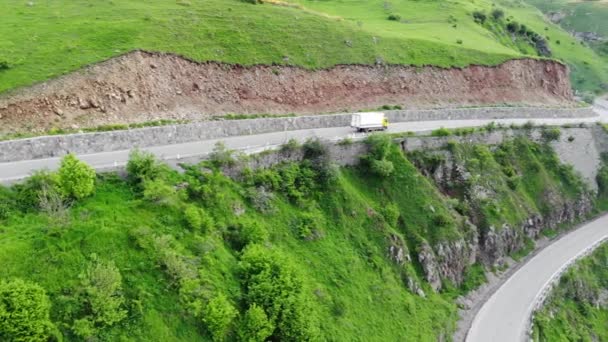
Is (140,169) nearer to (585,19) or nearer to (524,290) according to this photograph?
(524,290)

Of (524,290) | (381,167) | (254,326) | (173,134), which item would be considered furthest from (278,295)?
→ (524,290)

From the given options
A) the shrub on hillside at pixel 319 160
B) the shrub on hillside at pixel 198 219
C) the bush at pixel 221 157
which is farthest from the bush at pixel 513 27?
the shrub on hillside at pixel 198 219

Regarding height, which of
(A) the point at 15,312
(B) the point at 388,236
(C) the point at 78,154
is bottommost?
(B) the point at 388,236

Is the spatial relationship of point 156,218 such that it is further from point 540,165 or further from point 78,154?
point 540,165

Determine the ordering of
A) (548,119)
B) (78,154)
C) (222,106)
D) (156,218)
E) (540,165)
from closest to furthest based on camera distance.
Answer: (156,218) → (78,154) → (222,106) → (540,165) → (548,119)

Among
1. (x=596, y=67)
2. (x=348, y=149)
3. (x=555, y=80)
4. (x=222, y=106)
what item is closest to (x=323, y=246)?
(x=348, y=149)

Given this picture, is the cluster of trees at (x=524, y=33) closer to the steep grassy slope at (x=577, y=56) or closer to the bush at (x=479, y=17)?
the bush at (x=479, y=17)

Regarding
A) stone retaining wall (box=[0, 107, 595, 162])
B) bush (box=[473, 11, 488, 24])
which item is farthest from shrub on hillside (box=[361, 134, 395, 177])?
bush (box=[473, 11, 488, 24])

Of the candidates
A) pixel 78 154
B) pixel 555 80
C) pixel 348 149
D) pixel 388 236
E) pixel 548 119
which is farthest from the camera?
pixel 555 80
